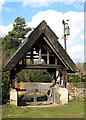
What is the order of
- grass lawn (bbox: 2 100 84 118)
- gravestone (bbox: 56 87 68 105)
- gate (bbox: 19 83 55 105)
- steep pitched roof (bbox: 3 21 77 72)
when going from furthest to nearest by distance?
gate (bbox: 19 83 55 105)
gravestone (bbox: 56 87 68 105)
steep pitched roof (bbox: 3 21 77 72)
grass lawn (bbox: 2 100 84 118)

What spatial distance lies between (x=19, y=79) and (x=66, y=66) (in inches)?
643

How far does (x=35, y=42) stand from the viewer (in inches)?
413

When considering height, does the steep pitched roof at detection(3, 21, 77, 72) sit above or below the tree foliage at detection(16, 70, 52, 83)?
above

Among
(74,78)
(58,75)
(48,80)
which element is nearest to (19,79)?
(48,80)

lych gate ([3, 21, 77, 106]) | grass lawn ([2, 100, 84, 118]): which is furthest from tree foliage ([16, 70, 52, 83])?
grass lawn ([2, 100, 84, 118])

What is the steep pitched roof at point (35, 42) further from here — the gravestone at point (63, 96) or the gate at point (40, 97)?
the gate at point (40, 97)

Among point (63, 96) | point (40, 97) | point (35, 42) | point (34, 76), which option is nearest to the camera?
point (63, 96)

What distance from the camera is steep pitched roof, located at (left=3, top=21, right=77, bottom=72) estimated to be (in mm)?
10086

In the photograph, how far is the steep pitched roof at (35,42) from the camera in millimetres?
Result: 10086

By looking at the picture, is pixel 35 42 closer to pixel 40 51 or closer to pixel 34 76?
pixel 40 51

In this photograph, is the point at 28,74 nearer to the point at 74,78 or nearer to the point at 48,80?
the point at 48,80

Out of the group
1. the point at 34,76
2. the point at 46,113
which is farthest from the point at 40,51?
the point at 34,76

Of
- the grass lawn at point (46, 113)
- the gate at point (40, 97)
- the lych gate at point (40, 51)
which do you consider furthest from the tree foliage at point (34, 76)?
the grass lawn at point (46, 113)

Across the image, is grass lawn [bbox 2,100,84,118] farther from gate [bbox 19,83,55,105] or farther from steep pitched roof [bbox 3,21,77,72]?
steep pitched roof [bbox 3,21,77,72]
